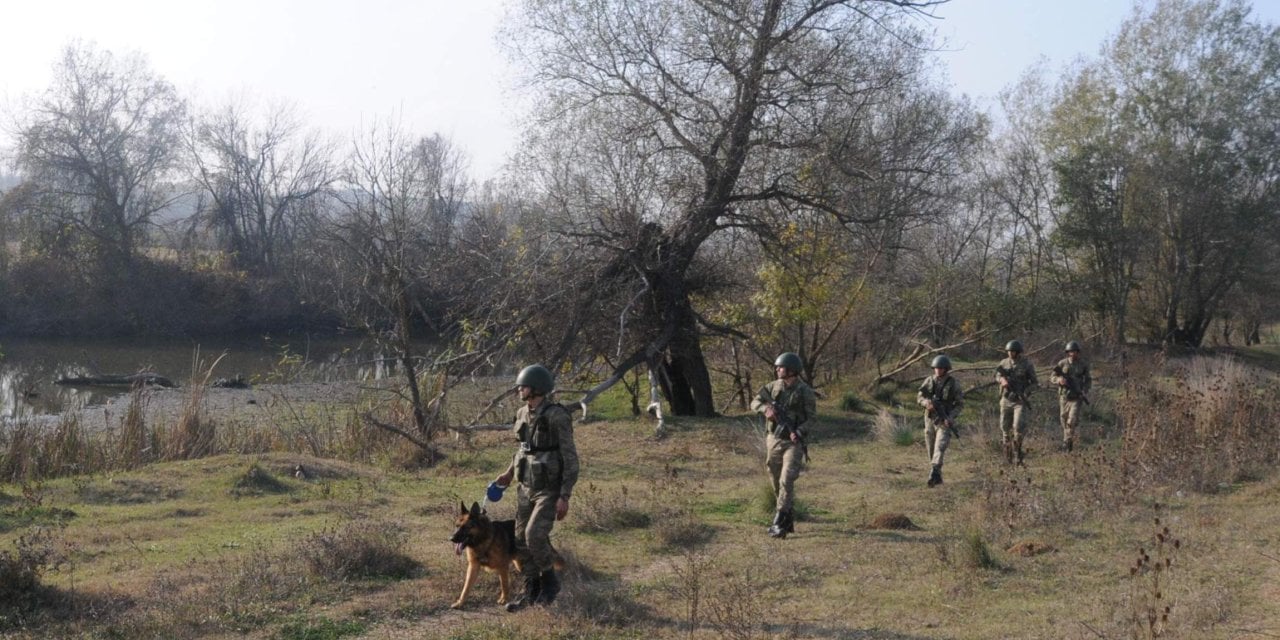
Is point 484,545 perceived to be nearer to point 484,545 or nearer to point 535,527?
point 484,545

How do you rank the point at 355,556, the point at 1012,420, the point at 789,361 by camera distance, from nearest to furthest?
the point at 355,556, the point at 789,361, the point at 1012,420

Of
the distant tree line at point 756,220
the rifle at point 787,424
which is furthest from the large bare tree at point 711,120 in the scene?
the rifle at point 787,424

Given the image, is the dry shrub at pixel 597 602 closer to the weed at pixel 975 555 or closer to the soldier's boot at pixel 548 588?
the soldier's boot at pixel 548 588

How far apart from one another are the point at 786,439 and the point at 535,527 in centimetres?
359

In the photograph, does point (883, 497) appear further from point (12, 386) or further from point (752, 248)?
point (12, 386)

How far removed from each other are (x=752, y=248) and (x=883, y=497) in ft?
31.5

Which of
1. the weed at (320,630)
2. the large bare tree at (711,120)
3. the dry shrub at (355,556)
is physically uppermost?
the large bare tree at (711,120)

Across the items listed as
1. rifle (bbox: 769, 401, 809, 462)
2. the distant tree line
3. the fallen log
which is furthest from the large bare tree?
the fallen log

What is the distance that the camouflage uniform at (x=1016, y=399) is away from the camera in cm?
1504

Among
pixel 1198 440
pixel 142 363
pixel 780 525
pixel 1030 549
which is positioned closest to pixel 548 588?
pixel 780 525

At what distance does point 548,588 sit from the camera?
7.72 m

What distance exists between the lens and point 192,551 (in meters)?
9.32

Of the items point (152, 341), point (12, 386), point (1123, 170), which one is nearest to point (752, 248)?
point (1123, 170)

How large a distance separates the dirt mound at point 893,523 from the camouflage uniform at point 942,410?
2688mm
